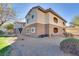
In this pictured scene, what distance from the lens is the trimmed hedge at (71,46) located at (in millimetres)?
2247

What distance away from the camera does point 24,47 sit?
2.32 meters

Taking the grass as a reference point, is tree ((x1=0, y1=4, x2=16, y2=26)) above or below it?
above

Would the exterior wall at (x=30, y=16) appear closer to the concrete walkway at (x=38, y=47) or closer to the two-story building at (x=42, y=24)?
the two-story building at (x=42, y=24)

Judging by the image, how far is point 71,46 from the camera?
2256 mm

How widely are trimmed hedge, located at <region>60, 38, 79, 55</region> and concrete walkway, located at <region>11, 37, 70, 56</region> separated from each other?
0.22ft

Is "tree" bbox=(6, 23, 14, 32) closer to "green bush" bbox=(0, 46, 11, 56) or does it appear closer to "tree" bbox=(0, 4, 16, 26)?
"tree" bbox=(0, 4, 16, 26)

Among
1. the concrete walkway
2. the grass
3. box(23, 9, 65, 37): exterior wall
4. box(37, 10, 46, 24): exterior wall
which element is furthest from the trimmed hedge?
the grass

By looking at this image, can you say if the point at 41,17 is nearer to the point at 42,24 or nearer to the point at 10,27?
the point at 42,24

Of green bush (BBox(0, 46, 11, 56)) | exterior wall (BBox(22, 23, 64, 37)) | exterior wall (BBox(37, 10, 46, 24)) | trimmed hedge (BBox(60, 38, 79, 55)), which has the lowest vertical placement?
green bush (BBox(0, 46, 11, 56))

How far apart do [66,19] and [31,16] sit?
482mm

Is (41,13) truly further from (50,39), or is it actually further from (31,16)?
(50,39)

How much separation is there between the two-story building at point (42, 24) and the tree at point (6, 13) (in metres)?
0.21

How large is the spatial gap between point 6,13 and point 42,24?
0.52m

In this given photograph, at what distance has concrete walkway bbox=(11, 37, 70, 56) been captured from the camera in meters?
2.29
